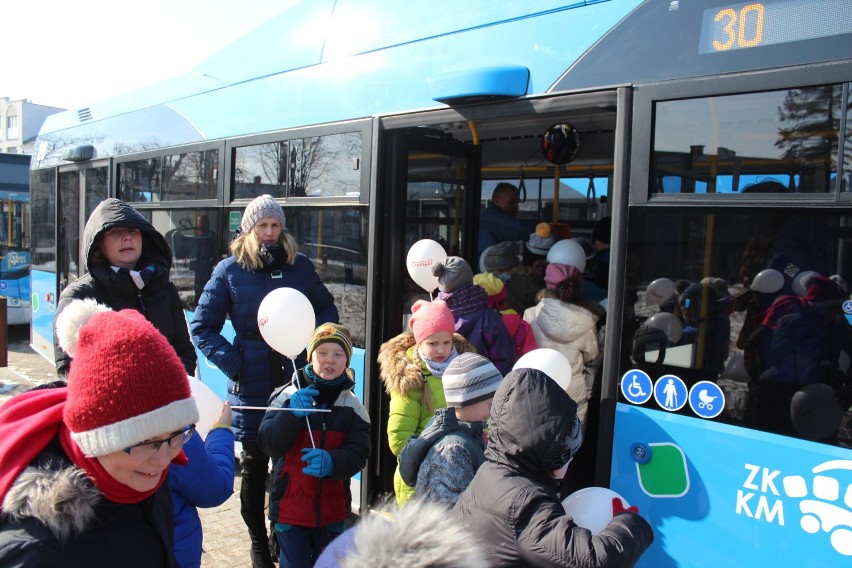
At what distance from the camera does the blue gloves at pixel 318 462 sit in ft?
9.30

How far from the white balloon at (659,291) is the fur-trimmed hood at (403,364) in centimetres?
93

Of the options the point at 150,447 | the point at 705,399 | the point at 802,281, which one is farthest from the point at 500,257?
the point at 150,447

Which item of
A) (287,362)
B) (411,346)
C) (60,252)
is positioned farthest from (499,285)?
(60,252)

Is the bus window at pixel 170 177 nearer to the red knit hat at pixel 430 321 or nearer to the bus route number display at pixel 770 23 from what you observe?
the red knit hat at pixel 430 321

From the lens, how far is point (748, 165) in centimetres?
246

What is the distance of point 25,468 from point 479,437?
158 cm

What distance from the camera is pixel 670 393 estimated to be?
2.66 m

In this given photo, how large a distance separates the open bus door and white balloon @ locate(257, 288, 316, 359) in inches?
24.1

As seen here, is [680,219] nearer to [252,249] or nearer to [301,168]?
[252,249]

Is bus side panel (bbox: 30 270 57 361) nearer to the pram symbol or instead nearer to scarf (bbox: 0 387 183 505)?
scarf (bbox: 0 387 183 505)

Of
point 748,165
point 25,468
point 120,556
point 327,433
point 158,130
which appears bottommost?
point 327,433

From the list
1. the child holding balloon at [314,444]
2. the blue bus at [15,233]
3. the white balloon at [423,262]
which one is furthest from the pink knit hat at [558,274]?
the blue bus at [15,233]

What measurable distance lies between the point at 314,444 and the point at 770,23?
7.83 feet

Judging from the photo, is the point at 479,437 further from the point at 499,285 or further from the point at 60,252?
the point at 60,252
